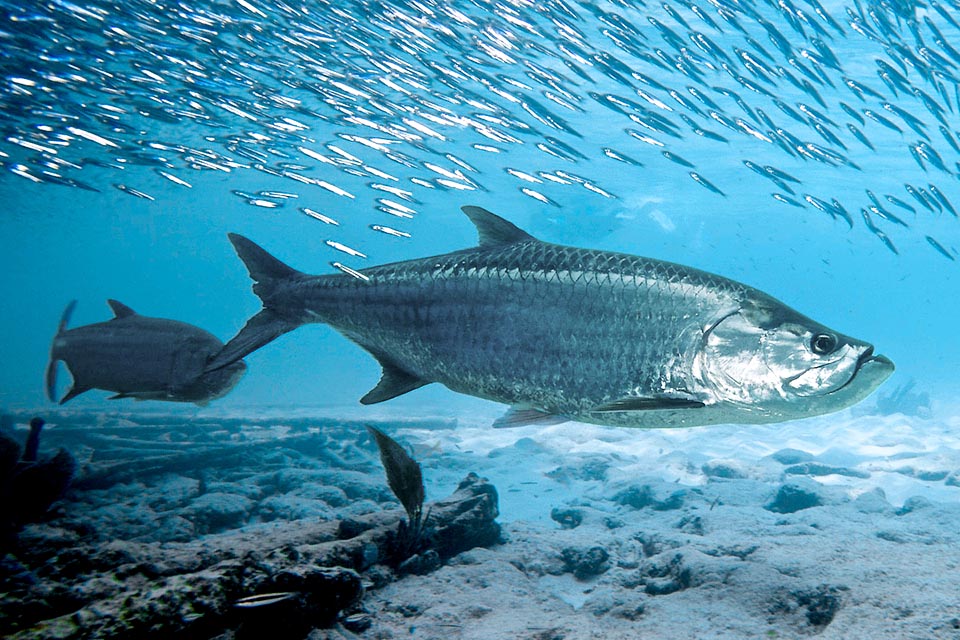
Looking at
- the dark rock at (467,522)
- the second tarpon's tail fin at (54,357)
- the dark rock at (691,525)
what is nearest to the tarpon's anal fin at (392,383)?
the dark rock at (467,522)

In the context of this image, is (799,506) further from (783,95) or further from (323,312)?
(783,95)

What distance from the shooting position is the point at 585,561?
161 inches

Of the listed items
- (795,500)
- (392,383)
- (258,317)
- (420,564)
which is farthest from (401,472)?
(795,500)

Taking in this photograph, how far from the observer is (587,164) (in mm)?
30453

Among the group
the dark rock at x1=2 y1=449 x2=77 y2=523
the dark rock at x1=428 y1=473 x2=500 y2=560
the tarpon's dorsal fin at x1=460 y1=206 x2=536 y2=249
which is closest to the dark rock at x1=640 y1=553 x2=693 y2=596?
the dark rock at x1=428 y1=473 x2=500 y2=560

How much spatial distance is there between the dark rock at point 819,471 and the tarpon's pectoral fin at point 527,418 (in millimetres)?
9335

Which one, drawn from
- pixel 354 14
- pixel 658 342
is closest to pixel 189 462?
pixel 658 342

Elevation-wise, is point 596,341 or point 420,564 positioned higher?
point 596,341

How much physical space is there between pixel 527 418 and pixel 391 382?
2.97 ft

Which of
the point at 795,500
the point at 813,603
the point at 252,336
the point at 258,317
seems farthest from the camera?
the point at 795,500

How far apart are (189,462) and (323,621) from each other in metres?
6.82

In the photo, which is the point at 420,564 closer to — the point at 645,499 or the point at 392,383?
the point at 392,383

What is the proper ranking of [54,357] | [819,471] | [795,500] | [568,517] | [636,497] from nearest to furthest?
[54,357] → [568,517] → [795,500] → [636,497] → [819,471]

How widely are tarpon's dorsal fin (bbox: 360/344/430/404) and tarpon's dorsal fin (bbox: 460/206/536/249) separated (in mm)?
942
